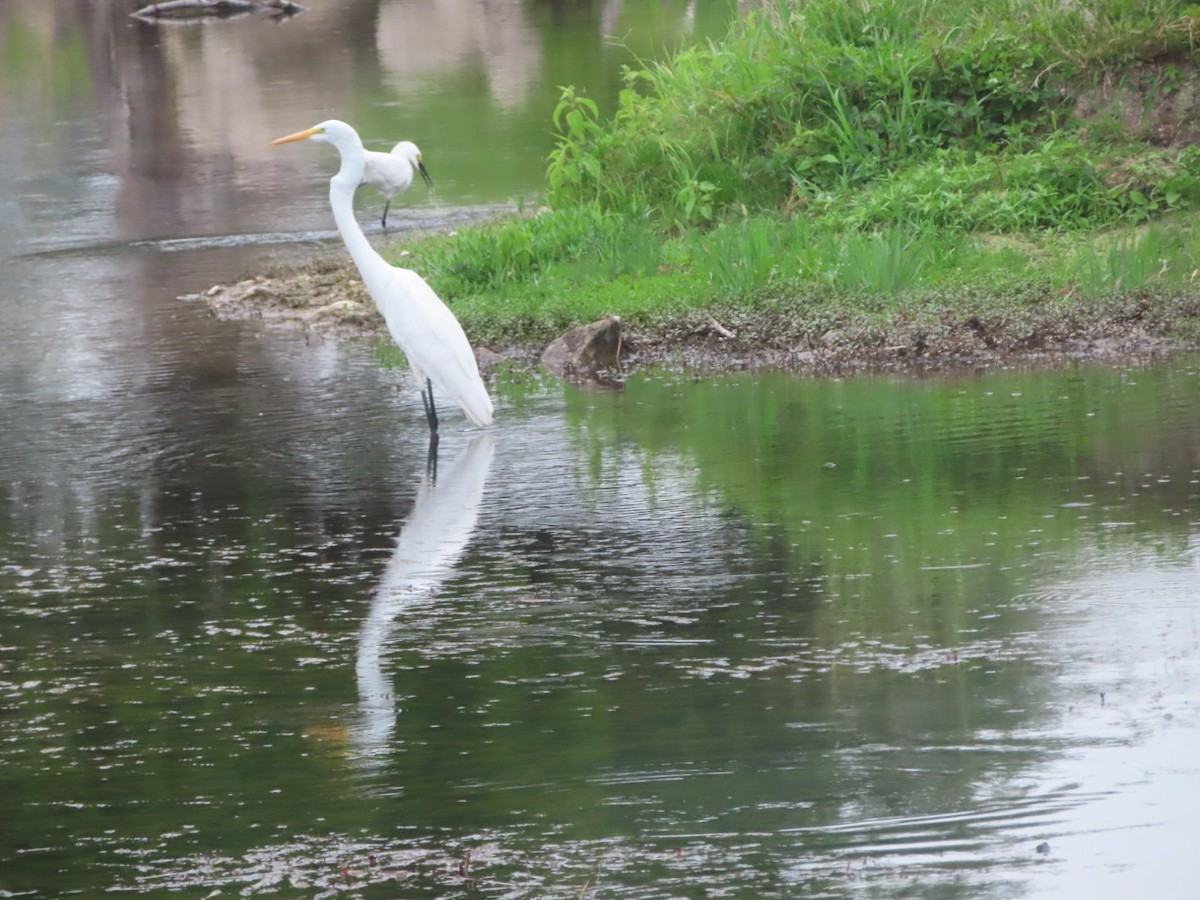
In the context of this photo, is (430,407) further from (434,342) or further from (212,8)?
(212,8)

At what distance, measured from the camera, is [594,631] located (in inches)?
217

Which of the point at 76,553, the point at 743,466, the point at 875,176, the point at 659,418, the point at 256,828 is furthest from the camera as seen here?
the point at 875,176

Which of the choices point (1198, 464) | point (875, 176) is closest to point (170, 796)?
point (1198, 464)

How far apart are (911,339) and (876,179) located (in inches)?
96.2

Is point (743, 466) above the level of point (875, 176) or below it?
below

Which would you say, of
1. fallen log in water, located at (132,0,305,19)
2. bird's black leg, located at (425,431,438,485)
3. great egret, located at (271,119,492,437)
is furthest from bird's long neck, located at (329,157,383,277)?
fallen log in water, located at (132,0,305,19)

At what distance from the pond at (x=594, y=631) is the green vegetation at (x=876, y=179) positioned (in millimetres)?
1070

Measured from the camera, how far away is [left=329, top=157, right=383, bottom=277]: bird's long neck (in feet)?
29.8

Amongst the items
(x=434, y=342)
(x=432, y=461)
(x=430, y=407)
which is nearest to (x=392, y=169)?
(x=434, y=342)

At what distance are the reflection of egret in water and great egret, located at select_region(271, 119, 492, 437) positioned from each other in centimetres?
24

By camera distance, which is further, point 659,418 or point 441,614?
point 659,418

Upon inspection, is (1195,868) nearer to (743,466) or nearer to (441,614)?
(441,614)

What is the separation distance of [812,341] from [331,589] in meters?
4.15

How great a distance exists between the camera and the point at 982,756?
4348mm
